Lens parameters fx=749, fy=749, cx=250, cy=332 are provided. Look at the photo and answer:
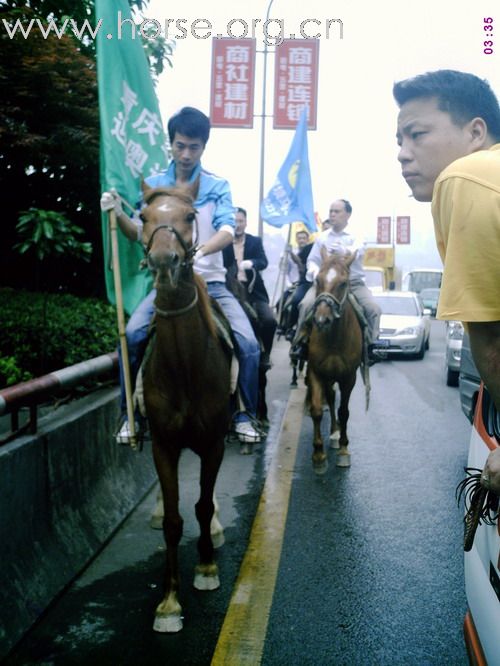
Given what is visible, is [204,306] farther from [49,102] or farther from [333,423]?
[49,102]

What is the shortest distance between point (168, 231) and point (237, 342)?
148cm

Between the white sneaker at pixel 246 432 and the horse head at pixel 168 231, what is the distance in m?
1.54

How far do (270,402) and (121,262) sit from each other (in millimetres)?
7019

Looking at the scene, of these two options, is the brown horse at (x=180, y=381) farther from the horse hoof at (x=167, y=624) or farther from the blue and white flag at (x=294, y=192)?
the blue and white flag at (x=294, y=192)

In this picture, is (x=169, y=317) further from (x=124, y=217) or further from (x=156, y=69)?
(x=156, y=69)

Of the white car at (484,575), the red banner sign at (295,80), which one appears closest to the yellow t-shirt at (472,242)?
the white car at (484,575)

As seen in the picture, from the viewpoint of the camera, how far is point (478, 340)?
1.90 m

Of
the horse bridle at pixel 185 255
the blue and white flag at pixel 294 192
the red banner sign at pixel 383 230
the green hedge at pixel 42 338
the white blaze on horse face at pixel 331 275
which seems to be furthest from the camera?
the red banner sign at pixel 383 230

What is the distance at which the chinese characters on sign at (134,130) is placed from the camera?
491cm

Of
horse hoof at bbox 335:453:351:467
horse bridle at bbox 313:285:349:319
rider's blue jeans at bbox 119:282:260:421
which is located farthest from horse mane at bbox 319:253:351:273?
rider's blue jeans at bbox 119:282:260:421

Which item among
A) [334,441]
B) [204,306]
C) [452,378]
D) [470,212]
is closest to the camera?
[470,212]

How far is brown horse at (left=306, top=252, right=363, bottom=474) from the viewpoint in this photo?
777 centimetres

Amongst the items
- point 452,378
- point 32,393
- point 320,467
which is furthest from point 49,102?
point 452,378

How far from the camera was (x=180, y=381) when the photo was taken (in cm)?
441
